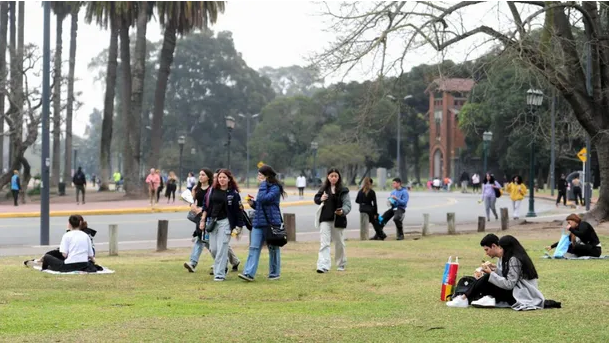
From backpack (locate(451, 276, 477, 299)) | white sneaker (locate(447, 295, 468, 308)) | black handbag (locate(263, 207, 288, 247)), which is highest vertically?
black handbag (locate(263, 207, 288, 247))

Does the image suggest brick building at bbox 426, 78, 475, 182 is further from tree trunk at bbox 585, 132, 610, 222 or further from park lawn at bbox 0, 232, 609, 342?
park lawn at bbox 0, 232, 609, 342

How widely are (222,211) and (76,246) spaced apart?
2.52 meters

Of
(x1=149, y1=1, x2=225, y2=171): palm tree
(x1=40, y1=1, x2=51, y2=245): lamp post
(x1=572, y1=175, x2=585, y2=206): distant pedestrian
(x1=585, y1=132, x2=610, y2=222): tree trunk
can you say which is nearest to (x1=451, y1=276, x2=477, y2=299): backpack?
(x1=40, y1=1, x2=51, y2=245): lamp post

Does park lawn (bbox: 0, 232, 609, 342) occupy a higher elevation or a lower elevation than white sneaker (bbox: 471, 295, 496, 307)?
lower

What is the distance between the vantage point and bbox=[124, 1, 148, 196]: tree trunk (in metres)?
48.1

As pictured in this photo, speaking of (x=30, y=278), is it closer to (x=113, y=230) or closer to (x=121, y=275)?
(x=121, y=275)

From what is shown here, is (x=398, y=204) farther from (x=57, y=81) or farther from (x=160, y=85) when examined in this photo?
(x=57, y=81)

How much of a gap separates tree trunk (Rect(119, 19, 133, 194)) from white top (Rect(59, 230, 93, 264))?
3319 cm

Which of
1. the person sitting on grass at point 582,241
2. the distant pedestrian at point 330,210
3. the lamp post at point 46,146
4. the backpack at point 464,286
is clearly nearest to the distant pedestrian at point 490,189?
the person sitting on grass at point 582,241

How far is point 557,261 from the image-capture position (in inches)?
704

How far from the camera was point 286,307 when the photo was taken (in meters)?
12.1

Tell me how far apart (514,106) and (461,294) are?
2674 inches

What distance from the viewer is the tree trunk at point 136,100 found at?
48125 mm

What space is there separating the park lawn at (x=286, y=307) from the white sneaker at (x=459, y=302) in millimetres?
208
